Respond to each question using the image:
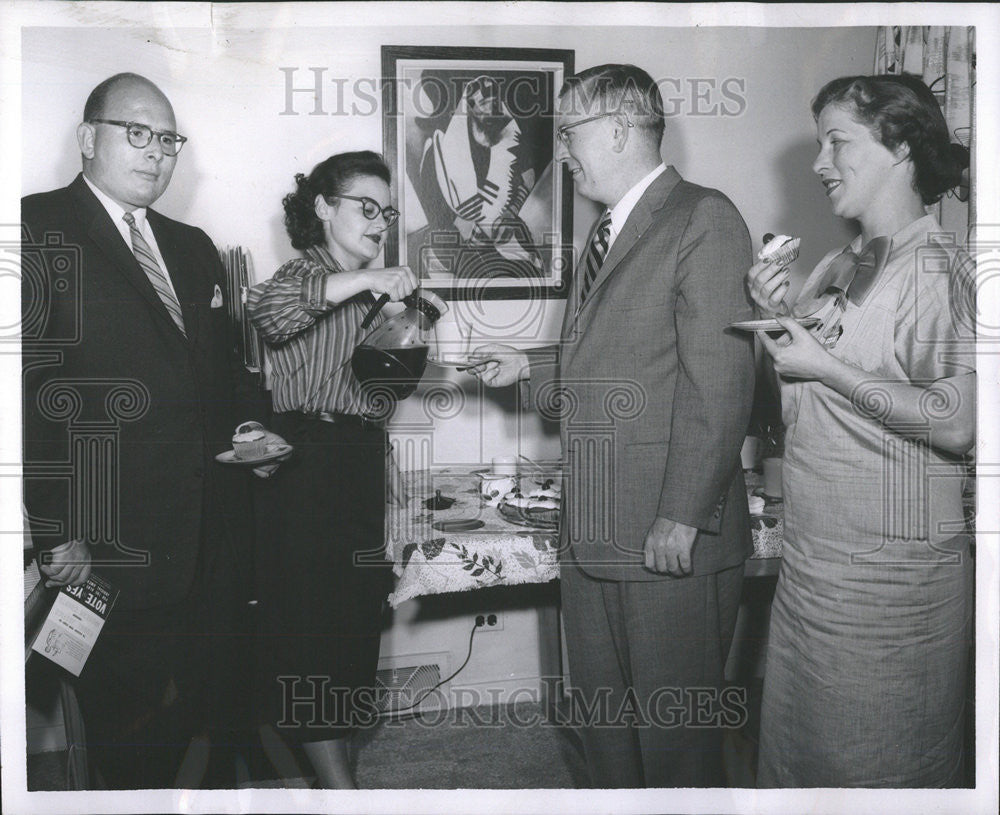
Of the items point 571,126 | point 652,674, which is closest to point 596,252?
Result: point 571,126

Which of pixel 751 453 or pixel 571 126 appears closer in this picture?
pixel 571 126

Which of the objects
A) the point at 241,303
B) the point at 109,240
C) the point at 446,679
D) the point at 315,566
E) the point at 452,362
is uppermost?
the point at 109,240

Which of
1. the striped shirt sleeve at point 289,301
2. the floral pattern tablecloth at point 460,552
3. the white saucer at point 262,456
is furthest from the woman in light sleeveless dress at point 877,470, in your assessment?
the white saucer at point 262,456

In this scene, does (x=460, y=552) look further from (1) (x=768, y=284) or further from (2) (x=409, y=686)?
(1) (x=768, y=284)

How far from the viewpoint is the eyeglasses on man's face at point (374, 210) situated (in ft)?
5.60

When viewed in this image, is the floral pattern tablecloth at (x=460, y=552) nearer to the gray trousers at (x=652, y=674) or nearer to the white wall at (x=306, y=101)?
the gray trousers at (x=652, y=674)

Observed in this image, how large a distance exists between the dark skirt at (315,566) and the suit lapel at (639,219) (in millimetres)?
549

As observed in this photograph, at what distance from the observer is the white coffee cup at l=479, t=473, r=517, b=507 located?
1.83 meters

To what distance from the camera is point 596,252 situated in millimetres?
1616

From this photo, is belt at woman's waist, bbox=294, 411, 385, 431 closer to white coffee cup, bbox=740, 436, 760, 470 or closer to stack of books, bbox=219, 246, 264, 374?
stack of books, bbox=219, 246, 264, 374

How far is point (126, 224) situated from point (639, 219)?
3.05ft

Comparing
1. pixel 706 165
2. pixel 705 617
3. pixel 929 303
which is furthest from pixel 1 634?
pixel 929 303

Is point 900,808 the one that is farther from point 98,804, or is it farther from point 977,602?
point 98,804

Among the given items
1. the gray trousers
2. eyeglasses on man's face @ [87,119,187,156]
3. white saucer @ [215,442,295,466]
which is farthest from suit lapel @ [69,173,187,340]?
the gray trousers
